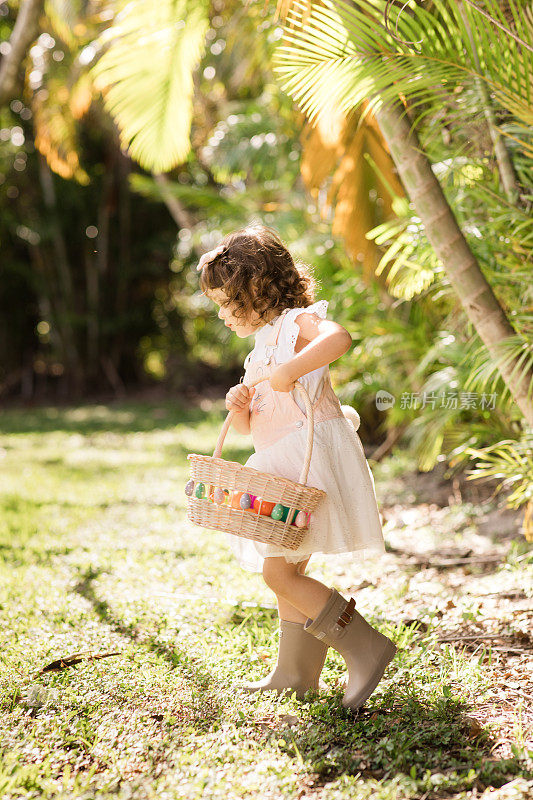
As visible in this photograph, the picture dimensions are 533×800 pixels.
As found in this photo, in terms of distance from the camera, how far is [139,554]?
3.87 m

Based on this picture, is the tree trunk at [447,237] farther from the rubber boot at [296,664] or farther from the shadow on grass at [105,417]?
the shadow on grass at [105,417]

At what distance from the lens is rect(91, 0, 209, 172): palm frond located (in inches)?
181

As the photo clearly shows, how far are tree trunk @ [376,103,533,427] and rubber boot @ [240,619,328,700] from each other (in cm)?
120

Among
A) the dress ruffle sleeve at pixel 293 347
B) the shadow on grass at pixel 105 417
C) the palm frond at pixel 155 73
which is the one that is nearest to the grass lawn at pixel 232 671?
the dress ruffle sleeve at pixel 293 347

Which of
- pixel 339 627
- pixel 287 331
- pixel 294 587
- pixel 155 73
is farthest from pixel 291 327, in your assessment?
pixel 155 73

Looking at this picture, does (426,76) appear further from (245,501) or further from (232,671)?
(232,671)

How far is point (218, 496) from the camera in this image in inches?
80.4

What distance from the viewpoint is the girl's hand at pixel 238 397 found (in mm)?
2160

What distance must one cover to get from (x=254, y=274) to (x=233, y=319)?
6.5 inches

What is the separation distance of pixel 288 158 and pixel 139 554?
4.55m

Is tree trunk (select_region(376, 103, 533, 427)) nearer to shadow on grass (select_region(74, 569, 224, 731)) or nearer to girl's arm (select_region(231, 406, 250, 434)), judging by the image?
girl's arm (select_region(231, 406, 250, 434))

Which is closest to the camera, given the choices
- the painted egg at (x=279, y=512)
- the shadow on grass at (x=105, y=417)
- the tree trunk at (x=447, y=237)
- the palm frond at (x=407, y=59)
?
the painted egg at (x=279, y=512)

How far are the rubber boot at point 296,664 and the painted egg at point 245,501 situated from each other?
56cm

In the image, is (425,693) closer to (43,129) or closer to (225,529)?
(225,529)
